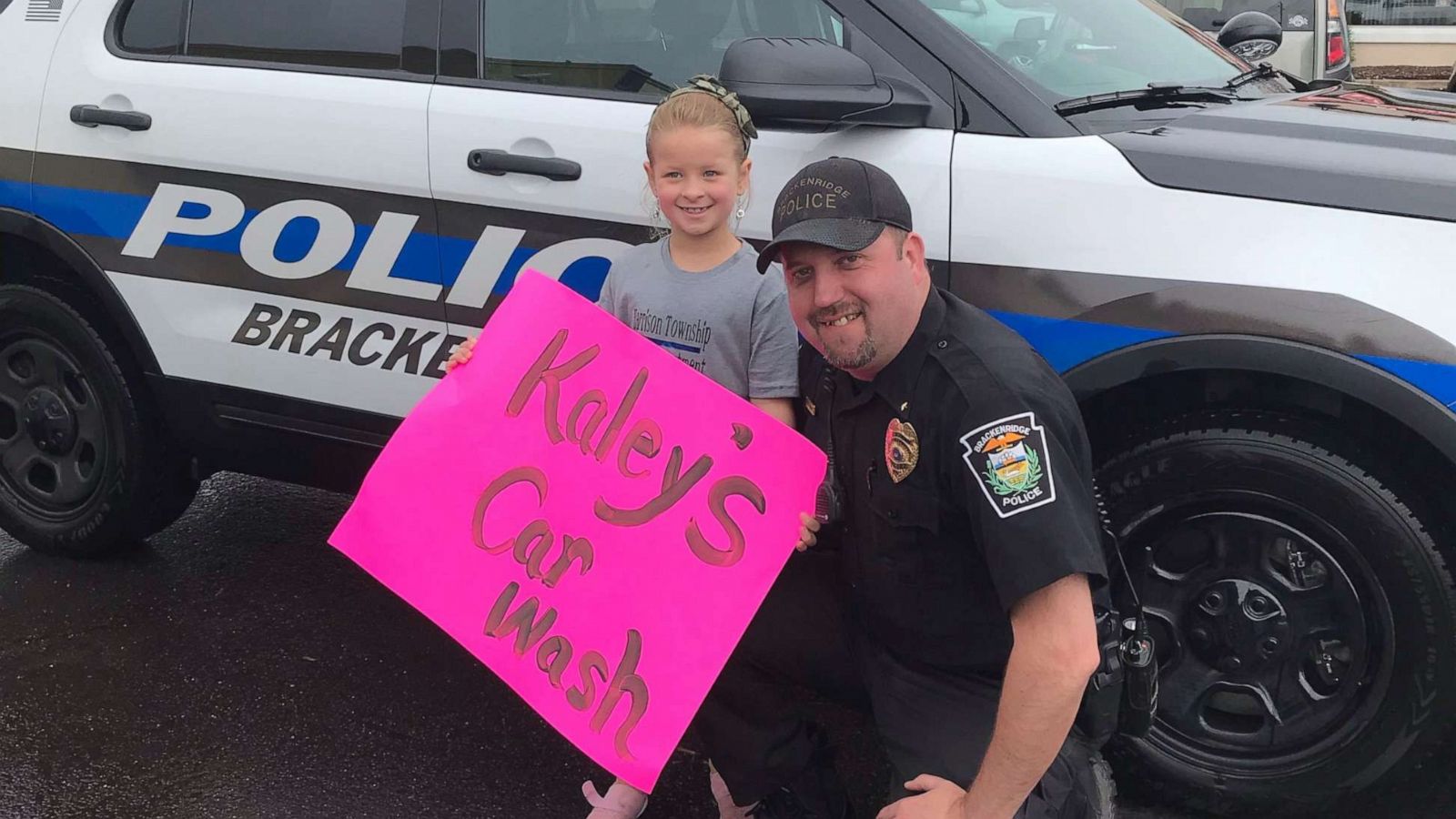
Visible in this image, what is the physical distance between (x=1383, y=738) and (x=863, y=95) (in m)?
1.47

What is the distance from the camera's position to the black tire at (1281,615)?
228 cm

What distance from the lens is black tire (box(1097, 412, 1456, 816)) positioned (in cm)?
228

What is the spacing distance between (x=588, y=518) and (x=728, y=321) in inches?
16.9

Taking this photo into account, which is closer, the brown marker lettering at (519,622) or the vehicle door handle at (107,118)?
the brown marker lettering at (519,622)

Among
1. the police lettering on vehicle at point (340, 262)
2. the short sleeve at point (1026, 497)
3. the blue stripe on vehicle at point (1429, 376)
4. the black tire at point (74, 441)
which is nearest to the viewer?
the short sleeve at point (1026, 497)

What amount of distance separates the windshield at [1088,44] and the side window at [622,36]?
359 mm

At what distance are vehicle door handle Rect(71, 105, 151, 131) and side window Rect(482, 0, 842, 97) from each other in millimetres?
898

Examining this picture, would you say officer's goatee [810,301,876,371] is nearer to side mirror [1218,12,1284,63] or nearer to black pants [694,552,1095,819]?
black pants [694,552,1095,819]

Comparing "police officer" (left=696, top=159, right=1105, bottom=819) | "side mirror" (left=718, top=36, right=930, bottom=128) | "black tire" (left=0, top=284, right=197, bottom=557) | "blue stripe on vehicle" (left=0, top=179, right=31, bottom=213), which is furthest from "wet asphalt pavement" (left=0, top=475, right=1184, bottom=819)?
"side mirror" (left=718, top=36, right=930, bottom=128)

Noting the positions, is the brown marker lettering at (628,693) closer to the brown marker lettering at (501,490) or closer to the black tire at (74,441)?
the brown marker lettering at (501,490)

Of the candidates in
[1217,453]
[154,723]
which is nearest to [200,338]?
[154,723]

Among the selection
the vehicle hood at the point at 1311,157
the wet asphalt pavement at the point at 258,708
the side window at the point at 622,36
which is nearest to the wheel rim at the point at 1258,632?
the wet asphalt pavement at the point at 258,708

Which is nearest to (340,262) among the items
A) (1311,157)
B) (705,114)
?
(705,114)

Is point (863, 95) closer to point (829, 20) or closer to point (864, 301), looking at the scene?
point (829, 20)
